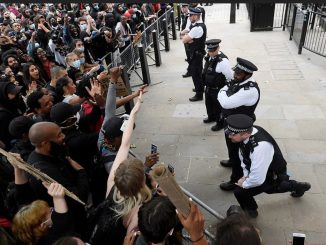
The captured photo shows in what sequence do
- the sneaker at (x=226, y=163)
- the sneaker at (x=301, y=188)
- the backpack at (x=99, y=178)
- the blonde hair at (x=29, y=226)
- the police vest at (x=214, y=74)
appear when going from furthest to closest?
the police vest at (x=214, y=74) → the sneaker at (x=226, y=163) → the sneaker at (x=301, y=188) → the backpack at (x=99, y=178) → the blonde hair at (x=29, y=226)

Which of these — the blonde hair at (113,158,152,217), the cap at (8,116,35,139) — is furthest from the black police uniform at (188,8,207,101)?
the blonde hair at (113,158,152,217)

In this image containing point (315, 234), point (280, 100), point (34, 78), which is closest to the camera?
point (315, 234)

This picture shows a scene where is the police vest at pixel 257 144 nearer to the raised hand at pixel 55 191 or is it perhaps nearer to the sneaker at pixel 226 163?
the sneaker at pixel 226 163

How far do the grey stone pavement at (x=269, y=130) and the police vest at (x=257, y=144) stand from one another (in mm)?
807

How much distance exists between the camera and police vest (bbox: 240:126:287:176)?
3471 mm

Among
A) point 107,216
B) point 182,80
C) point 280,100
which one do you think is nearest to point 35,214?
point 107,216

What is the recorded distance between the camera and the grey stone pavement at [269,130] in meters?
4.16

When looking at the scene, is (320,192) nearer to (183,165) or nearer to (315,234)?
(315,234)

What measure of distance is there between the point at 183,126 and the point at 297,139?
7.26 feet

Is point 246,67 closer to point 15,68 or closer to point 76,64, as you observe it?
point 76,64

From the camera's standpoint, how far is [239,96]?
14.2ft

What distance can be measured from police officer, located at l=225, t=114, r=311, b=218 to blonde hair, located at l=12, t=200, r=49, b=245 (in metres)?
2.20

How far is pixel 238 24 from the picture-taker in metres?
13.6

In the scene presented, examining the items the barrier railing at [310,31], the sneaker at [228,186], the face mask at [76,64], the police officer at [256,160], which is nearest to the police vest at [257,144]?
the police officer at [256,160]
